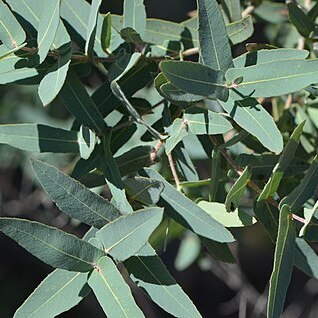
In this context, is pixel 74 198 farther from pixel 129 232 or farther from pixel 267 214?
pixel 267 214

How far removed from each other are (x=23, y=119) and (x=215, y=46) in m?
1.22

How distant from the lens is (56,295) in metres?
0.74

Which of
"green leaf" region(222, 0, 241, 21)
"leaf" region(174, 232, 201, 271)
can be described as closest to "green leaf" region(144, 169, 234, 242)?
"green leaf" region(222, 0, 241, 21)

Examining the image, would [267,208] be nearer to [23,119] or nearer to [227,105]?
[227,105]

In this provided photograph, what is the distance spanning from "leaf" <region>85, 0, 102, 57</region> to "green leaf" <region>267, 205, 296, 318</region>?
266mm

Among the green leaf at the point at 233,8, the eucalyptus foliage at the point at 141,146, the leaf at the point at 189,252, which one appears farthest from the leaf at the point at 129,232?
the leaf at the point at 189,252

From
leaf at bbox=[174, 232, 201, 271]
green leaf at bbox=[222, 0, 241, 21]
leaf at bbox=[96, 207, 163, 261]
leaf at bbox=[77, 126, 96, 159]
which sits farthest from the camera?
leaf at bbox=[174, 232, 201, 271]

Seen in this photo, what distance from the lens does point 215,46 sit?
76 cm

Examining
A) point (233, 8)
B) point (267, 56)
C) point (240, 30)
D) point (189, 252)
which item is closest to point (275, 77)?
point (267, 56)

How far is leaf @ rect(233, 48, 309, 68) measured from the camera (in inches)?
29.7

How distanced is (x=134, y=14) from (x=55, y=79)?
143mm

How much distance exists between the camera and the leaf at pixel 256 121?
74 cm

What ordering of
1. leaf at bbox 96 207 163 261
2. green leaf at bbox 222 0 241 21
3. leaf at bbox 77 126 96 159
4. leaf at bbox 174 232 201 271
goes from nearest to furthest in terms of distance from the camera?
leaf at bbox 96 207 163 261, leaf at bbox 77 126 96 159, green leaf at bbox 222 0 241 21, leaf at bbox 174 232 201 271

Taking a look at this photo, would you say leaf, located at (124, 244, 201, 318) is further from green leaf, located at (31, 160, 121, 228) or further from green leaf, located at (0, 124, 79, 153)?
green leaf, located at (0, 124, 79, 153)
